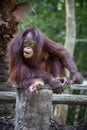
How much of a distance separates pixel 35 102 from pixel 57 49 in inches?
19.5

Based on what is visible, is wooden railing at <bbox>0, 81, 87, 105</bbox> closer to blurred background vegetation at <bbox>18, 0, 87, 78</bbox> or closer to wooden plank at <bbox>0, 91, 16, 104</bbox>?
wooden plank at <bbox>0, 91, 16, 104</bbox>

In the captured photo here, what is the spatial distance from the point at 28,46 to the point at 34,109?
55cm

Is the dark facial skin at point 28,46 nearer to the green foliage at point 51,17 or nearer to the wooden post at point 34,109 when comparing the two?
the wooden post at point 34,109

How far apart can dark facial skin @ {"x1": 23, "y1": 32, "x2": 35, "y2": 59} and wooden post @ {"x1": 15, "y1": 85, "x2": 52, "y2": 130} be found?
323 mm

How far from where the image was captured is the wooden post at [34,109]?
318 cm

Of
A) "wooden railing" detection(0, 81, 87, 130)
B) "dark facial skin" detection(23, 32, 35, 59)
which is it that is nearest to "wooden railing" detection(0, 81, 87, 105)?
"wooden railing" detection(0, 81, 87, 130)

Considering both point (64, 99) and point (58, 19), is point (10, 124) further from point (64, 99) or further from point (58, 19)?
point (58, 19)

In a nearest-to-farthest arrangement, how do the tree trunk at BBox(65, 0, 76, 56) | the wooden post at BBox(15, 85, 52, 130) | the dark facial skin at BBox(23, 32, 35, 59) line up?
the dark facial skin at BBox(23, 32, 35, 59) < the wooden post at BBox(15, 85, 52, 130) < the tree trunk at BBox(65, 0, 76, 56)

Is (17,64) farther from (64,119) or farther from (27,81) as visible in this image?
(64,119)

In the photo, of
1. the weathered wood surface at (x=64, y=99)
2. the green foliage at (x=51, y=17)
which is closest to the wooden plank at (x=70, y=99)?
the weathered wood surface at (x=64, y=99)

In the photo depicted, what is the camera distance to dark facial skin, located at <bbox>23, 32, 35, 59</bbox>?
302cm

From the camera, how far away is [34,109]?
10.5ft

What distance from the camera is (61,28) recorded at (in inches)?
415

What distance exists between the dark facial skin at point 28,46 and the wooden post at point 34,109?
323mm
